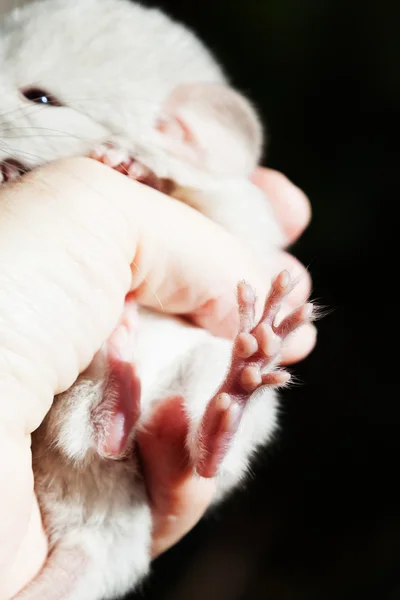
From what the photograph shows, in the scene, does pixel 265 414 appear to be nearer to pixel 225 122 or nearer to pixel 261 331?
pixel 261 331

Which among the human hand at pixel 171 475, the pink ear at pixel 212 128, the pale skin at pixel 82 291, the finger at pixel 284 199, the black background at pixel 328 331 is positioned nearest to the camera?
the pale skin at pixel 82 291

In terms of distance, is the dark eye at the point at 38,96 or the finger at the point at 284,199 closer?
the dark eye at the point at 38,96

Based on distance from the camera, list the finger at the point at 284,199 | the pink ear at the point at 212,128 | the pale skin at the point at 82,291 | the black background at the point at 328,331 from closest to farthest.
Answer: the pale skin at the point at 82,291
the pink ear at the point at 212,128
the finger at the point at 284,199
the black background at the point at 328,331

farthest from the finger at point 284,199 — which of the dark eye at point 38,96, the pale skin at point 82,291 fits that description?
the dark eye at point 38,96

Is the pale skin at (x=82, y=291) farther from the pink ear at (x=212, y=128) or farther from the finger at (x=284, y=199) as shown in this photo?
the finger at (x=284, y=199)

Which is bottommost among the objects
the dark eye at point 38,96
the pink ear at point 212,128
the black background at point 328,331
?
the black background at point 328,331

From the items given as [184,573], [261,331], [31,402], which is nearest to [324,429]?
[184,573]
